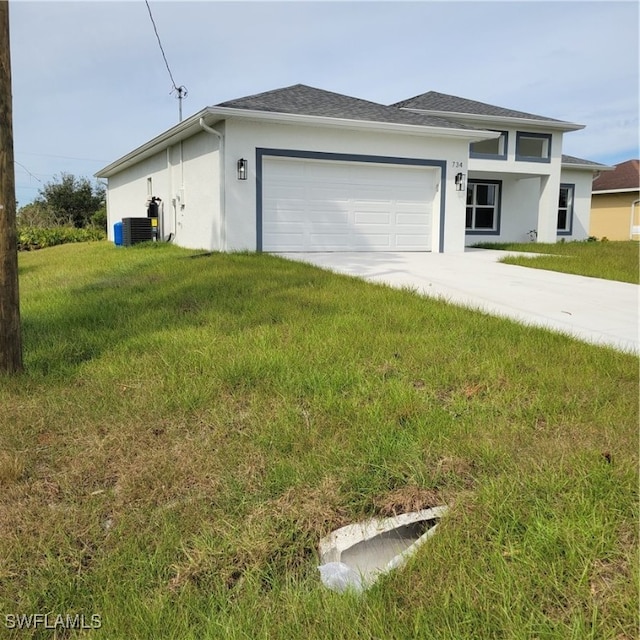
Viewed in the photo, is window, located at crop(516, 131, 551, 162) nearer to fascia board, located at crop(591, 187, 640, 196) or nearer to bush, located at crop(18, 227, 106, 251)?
fascia board, located at crop(591, 187, 640, 196)

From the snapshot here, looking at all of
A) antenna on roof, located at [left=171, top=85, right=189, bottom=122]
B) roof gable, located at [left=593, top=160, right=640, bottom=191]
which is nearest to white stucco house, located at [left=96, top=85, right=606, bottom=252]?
antenna on roof, located at [left=171, top=85, right=189, bottom=122]

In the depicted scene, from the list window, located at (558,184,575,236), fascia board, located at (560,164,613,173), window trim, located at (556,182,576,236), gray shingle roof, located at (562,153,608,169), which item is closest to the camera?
fascia board, located at (560,164,613,173)

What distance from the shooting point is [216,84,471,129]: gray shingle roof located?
38.9 ft

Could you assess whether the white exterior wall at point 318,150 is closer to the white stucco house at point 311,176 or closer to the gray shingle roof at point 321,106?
the white stucco house at point 311,176

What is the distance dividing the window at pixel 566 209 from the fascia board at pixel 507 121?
310 cm

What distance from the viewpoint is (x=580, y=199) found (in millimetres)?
21578

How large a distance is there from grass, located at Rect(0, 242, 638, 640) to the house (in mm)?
23856

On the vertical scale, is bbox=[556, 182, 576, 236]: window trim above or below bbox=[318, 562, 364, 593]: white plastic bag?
above

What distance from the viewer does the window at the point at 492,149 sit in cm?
1780

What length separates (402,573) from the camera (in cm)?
197

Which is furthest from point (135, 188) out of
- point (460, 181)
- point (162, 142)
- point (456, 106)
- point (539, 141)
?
point (539, 141)

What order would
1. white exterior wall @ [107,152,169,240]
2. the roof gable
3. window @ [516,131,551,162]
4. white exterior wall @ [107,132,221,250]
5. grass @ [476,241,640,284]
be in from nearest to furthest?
1. grass @ [476,241,640,284]
2. white exterior wall @ [107,132,221,250]
3. white exterior wall @ [107,152,169,240]
4. window @ [516,131,551,162]
5. the roof gable

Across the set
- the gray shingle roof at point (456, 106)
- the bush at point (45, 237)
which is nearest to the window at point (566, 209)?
the gray shingle roof at point (456, 106)

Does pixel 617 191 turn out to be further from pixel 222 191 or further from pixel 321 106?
pixel 222 191
